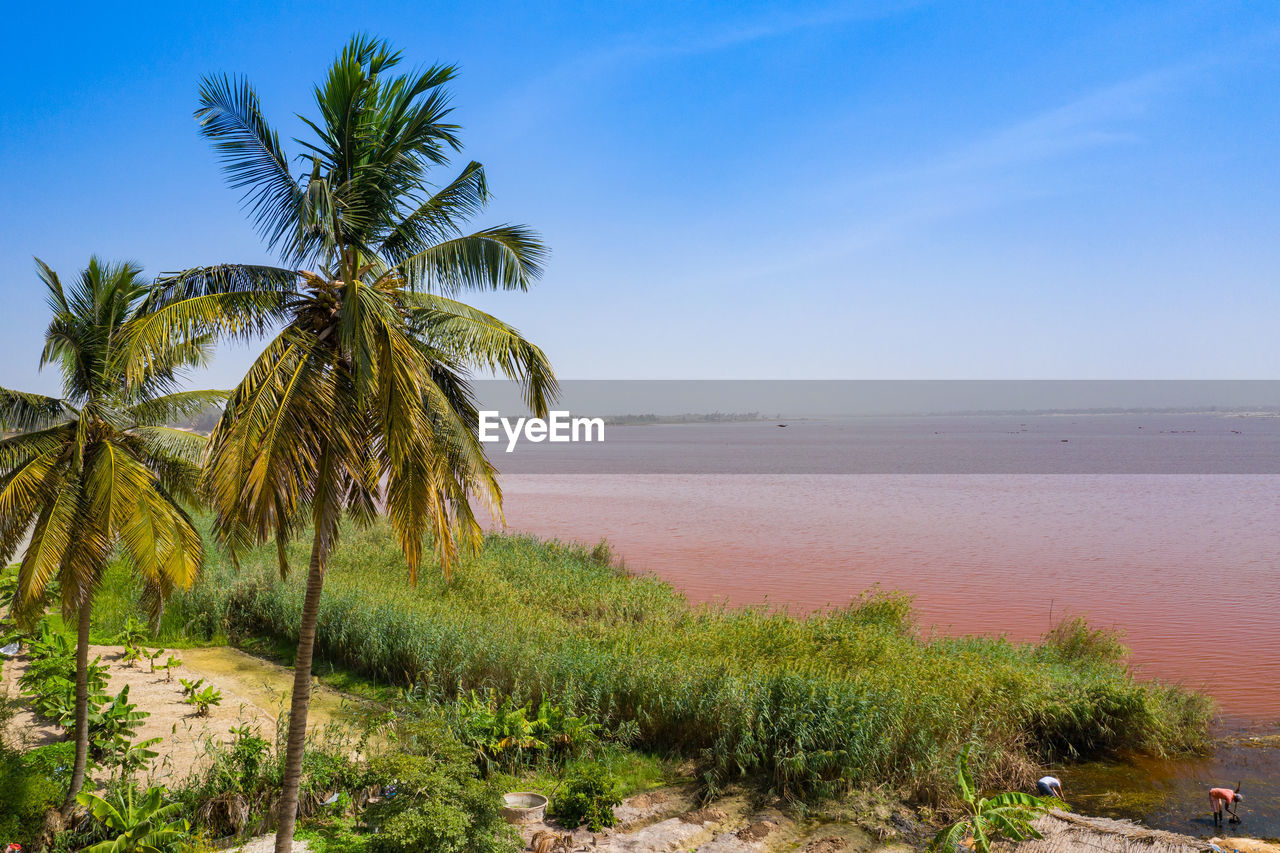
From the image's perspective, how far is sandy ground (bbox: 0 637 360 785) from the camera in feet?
33.8

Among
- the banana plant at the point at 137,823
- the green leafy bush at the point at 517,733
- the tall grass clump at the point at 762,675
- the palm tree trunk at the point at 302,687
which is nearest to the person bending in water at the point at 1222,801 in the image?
the tall grass clump at the point at 762,675

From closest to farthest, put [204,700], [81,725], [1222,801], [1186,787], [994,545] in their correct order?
[81,725], [1222,801], [1186,787], [204,700], [994,545]

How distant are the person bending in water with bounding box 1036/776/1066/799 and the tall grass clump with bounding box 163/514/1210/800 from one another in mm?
422

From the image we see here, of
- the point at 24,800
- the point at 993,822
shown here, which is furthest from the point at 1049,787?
the point at 24,800

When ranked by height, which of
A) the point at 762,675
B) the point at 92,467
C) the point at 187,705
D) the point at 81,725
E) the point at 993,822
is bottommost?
the point at 187,705

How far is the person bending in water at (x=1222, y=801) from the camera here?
9023 millimetres

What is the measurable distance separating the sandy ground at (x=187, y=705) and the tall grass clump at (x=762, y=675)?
111 cm

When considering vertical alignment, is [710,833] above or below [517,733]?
below

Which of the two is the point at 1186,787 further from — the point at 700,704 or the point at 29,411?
the point at 29,411

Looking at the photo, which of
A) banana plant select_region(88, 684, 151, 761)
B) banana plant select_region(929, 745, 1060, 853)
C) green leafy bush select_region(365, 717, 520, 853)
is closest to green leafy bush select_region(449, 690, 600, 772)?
green leafy bush select_region(365, 717, 520, 853)

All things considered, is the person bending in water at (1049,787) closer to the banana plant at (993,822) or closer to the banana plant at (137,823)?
the banana plant at (993,822)

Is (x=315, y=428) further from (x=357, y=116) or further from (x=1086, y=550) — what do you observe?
(x=1086, y=550)

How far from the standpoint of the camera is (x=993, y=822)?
7820 millimetres

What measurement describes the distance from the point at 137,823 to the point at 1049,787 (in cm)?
973
